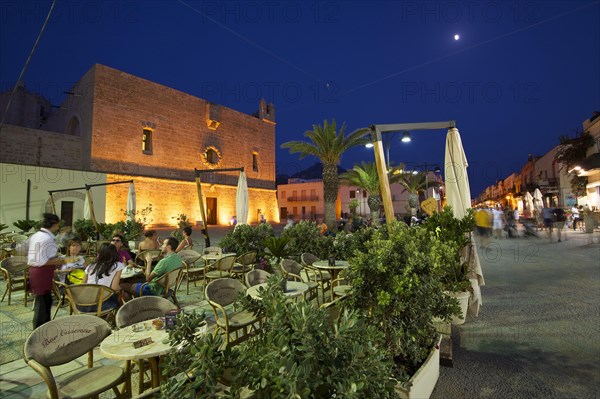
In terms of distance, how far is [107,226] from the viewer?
38.2ft

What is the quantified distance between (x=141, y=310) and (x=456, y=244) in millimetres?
4054

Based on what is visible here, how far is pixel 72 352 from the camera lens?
→ 2500 millimetres

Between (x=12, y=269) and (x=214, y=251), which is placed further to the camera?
(x=214, y=251)

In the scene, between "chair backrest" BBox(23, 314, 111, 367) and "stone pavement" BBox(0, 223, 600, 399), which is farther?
"stone pavement" BBox(0, 223, 600, 399)

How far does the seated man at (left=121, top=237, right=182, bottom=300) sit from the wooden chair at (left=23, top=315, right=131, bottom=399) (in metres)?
2.05

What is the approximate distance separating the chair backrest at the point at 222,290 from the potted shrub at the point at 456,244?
9.14 feet

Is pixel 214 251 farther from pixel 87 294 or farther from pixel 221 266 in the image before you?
pixel 87 294

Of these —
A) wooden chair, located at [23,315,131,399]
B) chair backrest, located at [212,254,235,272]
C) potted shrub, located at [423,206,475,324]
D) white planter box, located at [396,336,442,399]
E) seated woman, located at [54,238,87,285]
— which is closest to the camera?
wooden chair, located at [23,315,131,399]

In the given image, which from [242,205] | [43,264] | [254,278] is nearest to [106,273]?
[43,264]

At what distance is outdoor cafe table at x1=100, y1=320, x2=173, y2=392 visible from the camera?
2.33 metres

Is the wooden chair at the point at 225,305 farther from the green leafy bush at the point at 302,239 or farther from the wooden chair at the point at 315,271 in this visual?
the green leafy bush at the point at 302,239

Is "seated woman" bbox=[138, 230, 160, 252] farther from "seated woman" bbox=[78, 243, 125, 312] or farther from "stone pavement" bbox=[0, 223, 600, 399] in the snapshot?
"seated woman" bbox=[78, 243, 125, 312]

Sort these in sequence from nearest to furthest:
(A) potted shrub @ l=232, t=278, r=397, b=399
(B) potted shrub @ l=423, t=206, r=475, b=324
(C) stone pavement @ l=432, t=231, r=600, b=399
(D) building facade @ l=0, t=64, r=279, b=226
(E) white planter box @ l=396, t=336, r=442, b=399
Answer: (A) potted shrub @ l=232, t=278, r=397, b=399
(E) white planter box @ l=396, t=336, r=442, b=399
(C) stone pavement @ l=432, t=231, r=600, b=399
(B) potted shrub @ l=423, t=206, r=475, b=324
(D) building facade @ l=0, t=64, r=279, b=226

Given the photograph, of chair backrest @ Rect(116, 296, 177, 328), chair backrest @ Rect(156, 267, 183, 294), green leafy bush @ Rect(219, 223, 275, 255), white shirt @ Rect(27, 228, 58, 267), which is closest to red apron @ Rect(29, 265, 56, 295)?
white shirt @ Rect(27, 228, 58, 267)
